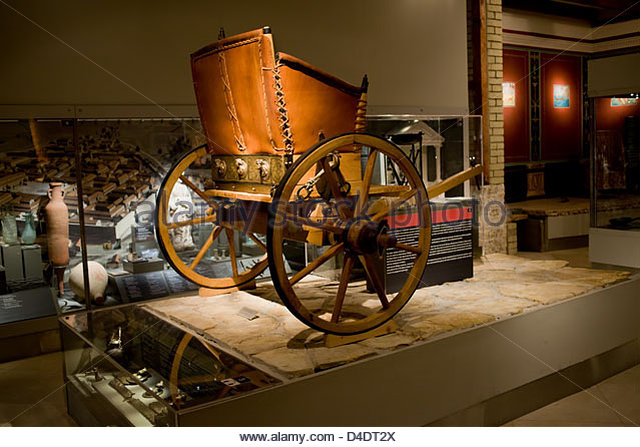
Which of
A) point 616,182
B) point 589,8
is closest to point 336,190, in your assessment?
point 616,182

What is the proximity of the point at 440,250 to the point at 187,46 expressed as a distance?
247 centimetres

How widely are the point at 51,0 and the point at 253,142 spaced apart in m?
2.13

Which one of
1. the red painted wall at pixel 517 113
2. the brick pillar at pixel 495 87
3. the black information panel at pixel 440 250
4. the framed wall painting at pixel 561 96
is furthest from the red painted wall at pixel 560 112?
the black information panel at pixel 440 250

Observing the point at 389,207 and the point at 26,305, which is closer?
the point at 389,207

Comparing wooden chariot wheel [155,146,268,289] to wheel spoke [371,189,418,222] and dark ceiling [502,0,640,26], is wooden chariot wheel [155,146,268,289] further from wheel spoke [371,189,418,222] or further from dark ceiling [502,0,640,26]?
dark ceiling [502,0,640,26]

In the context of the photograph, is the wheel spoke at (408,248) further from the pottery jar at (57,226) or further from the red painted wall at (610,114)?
the red painted wall at (610,114)

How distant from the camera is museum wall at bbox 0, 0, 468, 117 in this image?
15.2 ft

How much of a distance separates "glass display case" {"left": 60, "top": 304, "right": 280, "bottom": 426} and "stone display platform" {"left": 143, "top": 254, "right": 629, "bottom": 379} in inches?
5.8

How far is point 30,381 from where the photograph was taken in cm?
440

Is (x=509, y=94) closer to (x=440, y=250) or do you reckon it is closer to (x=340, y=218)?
(x=440, y=250)

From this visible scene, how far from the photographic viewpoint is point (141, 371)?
3264mm

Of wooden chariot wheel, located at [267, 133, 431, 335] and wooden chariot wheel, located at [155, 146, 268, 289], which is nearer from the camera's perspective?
wooden chariot wheel, located at [267, 133, 431, 335]

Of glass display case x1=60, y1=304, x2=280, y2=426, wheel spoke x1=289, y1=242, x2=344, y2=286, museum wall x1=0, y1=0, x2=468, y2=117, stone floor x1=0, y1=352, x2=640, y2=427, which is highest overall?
museum wall x1=0, y1=0, x2=468, y2=117

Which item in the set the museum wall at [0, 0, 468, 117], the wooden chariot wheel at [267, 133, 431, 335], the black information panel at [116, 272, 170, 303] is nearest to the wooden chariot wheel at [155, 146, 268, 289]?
the black information panel at [116, 272, 170, 303]
